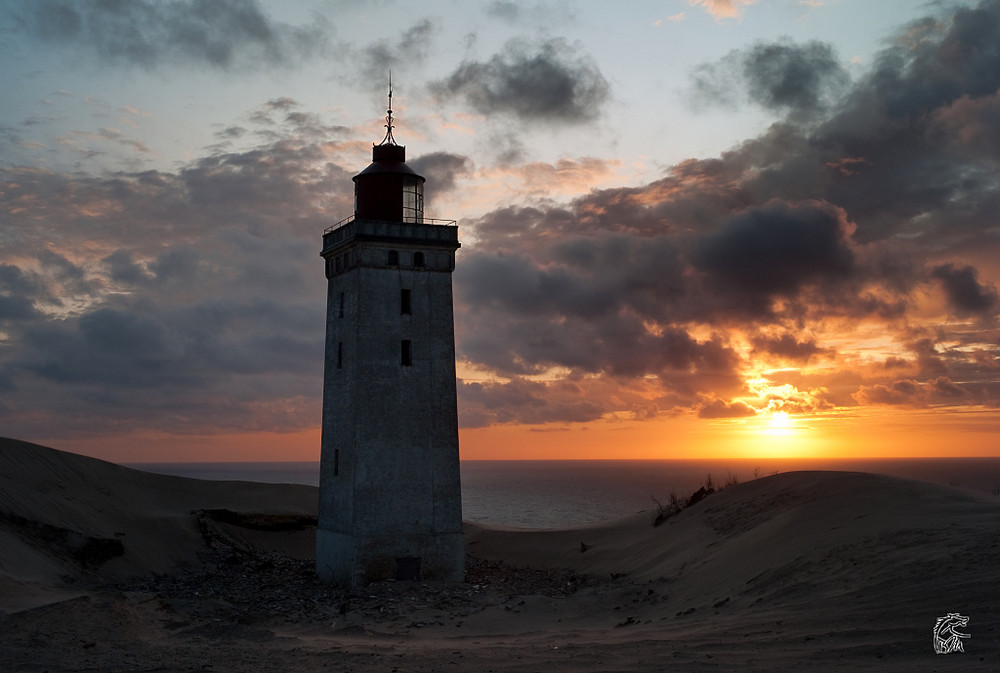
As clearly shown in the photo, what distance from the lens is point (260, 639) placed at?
2016 cm

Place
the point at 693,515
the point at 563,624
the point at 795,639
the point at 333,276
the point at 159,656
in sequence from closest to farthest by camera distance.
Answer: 1. the point at 795,639
2. the point at 159,656
3. the point at 563,624
4. the point at 333,276
5. the point at 693,515

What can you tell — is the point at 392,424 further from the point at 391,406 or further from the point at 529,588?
the point at 529,588

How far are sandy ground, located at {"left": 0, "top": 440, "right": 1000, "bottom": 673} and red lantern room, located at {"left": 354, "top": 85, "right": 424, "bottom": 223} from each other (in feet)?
41.9

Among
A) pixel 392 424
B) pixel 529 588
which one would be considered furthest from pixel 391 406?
pixel 529 588

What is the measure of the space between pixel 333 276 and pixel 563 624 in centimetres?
1535

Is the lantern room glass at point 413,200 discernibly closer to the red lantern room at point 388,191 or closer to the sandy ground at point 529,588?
the red lantern room at point 388,191

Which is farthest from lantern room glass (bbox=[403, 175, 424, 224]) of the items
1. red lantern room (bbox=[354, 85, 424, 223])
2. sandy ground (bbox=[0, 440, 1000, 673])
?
sandy ground (bbox=[0, 440, 1000, 673])

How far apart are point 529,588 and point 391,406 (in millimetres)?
7641

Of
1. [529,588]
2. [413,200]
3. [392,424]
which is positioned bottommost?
[529,588]

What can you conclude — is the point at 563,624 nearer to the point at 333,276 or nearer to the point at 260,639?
the point at 260,639

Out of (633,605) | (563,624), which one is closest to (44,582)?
(563,624)

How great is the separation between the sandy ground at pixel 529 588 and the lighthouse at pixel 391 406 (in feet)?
4.77

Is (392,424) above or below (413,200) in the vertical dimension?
below

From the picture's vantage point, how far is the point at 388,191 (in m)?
31.1
